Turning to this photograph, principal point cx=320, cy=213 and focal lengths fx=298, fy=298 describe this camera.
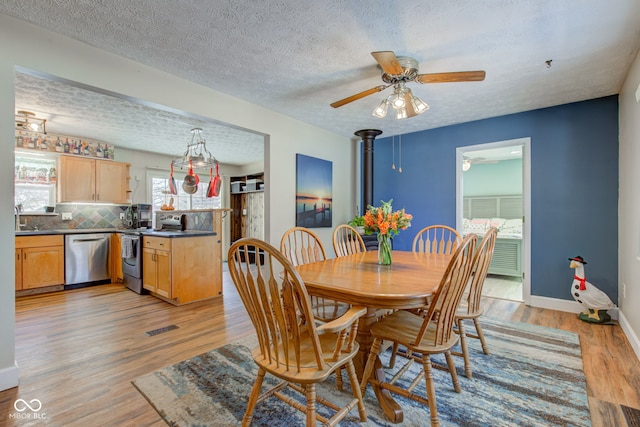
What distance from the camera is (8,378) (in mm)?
1851

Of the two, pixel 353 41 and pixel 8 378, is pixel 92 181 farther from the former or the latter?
pixel 353 41

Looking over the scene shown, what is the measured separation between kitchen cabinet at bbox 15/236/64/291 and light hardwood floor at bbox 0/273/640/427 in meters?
0.24

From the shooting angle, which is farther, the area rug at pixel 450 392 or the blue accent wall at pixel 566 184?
the blue accent wall at pixel 566 184

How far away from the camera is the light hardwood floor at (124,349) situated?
1.66 m

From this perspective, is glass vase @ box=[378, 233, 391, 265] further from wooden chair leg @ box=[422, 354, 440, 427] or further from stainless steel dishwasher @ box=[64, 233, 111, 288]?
stainless steel dishwasher @ box=[64, 233, 111, 288]

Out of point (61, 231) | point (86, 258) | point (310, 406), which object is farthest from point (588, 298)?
point (61, 231)

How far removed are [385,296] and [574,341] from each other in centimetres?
225

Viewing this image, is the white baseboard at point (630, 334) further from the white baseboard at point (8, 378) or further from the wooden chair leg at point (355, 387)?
the white baseboard at point (8, 378)

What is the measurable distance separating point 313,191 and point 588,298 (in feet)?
10.5

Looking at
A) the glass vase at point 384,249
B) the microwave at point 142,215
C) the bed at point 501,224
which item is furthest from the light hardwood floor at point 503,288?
the microwave at point 142,215

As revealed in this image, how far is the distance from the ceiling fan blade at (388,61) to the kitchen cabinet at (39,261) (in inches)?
196

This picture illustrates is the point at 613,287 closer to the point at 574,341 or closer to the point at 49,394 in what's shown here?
the point at 574,341

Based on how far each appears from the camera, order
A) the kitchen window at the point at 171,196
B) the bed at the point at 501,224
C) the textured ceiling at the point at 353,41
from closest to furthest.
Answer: the textured ceiling at the point at 353,41 → the bed at the point at 501,224 → the kitchen window at the point at 171,196

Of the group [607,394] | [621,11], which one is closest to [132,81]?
[621,11]
